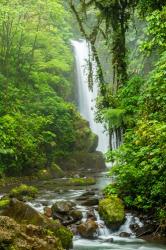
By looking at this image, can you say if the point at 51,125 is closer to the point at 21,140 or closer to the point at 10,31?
the point at 21,140

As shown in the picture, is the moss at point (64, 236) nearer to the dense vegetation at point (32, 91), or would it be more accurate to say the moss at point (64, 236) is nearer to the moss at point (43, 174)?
the dense vegetation at point (32, 91)

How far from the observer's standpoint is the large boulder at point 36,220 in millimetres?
8859

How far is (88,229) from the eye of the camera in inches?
411

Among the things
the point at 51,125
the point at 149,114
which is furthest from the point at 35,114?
the point at 149,114

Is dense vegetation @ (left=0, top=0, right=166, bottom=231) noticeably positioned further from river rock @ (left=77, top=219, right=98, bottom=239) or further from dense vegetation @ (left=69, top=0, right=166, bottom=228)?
river rock @ (left=77, top=219, right=98, bottom=239)

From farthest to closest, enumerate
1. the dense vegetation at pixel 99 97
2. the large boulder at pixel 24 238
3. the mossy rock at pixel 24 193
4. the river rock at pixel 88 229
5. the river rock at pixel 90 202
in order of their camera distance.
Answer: the mossy rock at pixel 24 193, the river rock at pixel 90 202, the dense vegetation at pixel 99 97, the river rock at pixel 88 229, the large boulder at pixel 24 238

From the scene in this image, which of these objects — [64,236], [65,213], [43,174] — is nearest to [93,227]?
[65,213]

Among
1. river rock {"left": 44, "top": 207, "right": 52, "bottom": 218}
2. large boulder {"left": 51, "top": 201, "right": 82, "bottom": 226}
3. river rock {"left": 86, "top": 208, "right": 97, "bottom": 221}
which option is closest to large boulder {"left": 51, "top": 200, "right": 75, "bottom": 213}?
large boulder {"left": 51, "top": 201, "right": 82, "bottom": 226}

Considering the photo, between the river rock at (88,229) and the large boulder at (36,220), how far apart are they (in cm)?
117

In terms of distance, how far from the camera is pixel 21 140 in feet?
70.5

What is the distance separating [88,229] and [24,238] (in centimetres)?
358

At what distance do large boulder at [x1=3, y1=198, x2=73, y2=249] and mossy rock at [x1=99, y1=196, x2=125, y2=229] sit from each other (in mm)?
1815

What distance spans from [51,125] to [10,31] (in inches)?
246

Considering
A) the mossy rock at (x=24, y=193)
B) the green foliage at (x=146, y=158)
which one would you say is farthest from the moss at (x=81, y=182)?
the green foliage at (x=146, y=158)
